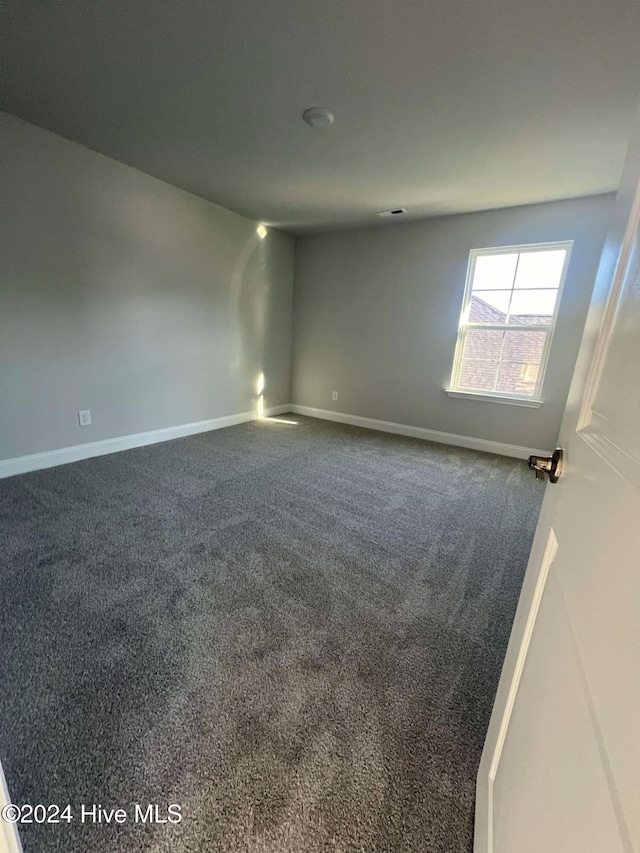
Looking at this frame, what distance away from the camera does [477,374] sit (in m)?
3.81

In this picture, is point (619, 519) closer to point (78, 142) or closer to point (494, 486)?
point (494, 486)

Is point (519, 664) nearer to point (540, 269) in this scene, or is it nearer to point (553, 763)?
point (553, 763)

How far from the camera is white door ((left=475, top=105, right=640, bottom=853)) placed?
36 cm

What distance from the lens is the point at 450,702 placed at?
1.20 meters

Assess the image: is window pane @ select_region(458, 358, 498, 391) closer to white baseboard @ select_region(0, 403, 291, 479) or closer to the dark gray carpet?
the dark gray carpet

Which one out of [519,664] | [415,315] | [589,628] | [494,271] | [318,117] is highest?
[318,117]

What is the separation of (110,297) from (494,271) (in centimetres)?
368

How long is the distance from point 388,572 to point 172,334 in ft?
10.2

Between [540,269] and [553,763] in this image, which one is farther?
[540,269]

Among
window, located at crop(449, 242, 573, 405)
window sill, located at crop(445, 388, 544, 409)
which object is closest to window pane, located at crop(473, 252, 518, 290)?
window, located at crop(449, 242, 573, 405)

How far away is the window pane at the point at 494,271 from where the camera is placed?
3.47 meters

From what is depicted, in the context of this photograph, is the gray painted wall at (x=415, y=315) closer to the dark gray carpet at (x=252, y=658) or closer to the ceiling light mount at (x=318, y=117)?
the dark gray carpet at (x=252, y=658)

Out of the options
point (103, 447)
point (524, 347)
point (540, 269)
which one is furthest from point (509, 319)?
point (103, 447)

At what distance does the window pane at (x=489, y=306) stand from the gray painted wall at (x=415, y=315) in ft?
0.56
